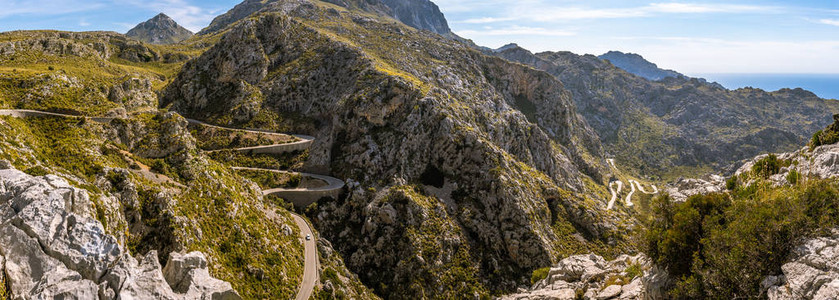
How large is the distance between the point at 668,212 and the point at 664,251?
6.00 metres

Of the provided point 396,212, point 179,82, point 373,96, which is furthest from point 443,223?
point 179,82

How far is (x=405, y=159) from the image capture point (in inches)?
3174

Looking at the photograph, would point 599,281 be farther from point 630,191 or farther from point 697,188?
point 630,191

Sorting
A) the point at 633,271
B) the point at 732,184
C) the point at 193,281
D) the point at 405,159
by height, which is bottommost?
the point at 633,271

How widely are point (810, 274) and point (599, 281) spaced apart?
20439mm

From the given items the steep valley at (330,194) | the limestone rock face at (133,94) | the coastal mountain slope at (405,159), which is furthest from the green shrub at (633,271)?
the limestone rock face at (133,94)

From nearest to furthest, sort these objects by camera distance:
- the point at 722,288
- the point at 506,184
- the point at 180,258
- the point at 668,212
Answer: the point at 722,288
the point at 180,258
the point at 668,212
the point at 506,184

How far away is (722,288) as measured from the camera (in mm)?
25219

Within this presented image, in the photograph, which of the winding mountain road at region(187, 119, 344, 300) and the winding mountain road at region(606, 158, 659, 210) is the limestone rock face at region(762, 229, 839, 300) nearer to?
the winding mountain road at region(187, 119, 344, 300)

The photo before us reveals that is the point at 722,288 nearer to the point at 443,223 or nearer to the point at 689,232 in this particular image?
the point at 689,232

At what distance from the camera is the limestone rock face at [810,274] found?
20125 millimetres

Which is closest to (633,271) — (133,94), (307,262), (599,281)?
(599,281)

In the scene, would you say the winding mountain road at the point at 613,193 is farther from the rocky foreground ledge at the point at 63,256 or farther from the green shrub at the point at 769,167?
the rocky foreground ledge at the point at 63,256

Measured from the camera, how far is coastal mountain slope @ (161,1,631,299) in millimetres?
66875
